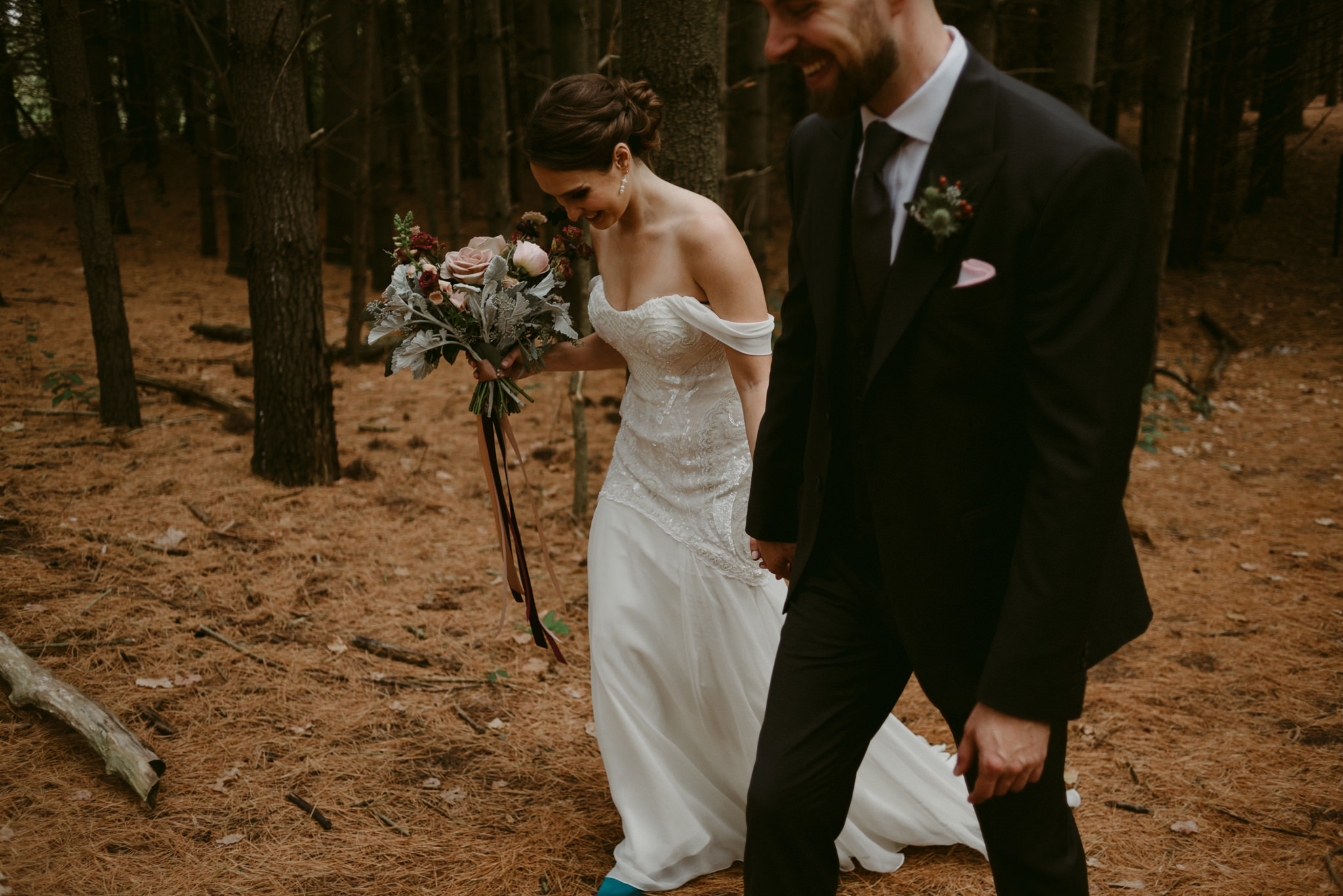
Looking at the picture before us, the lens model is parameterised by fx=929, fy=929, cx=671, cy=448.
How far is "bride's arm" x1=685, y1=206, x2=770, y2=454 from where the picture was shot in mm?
2854

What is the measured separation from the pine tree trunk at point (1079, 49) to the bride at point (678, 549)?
447 cm

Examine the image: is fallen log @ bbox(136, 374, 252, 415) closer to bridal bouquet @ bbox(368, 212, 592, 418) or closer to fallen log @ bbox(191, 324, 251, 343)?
fallen log @ bbox(191, 324, 251, 343)

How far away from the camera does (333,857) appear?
3.12m

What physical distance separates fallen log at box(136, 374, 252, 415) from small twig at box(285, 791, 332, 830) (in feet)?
15.8

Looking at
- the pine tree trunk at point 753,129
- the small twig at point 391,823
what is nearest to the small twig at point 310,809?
the small twig at point 391,823

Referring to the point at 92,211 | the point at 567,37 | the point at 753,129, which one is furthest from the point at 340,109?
the point at 92,211

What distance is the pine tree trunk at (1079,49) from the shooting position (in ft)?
20.6

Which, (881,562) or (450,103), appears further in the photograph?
(450,103)

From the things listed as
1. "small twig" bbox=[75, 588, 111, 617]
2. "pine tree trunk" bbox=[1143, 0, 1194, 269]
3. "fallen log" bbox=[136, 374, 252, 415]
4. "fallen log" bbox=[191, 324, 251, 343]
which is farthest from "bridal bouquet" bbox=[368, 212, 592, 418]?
"fallen log" bbox=[191, 324, 251, 343]

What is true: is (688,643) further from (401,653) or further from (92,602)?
(92,602)

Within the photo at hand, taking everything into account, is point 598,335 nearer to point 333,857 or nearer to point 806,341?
point 806,341

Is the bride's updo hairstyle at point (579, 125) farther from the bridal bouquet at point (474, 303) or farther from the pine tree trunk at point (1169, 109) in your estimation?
the pine tree trunk at point (1169, 109)

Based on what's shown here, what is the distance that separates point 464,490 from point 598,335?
3.54 meters

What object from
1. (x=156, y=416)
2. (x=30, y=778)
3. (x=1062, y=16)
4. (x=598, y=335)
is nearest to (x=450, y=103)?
(x=156, y=416)
